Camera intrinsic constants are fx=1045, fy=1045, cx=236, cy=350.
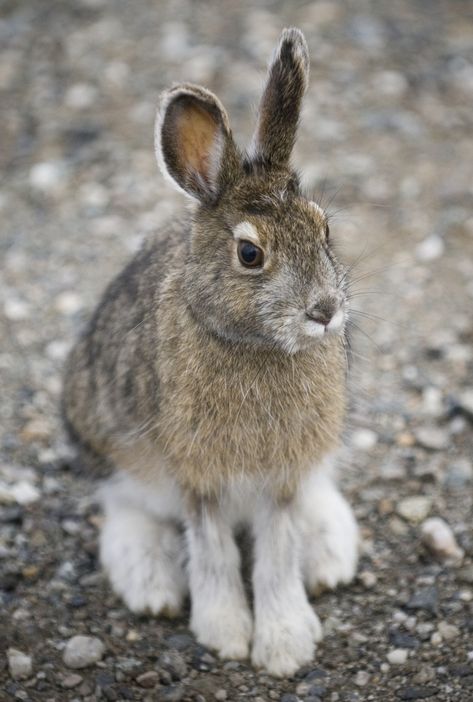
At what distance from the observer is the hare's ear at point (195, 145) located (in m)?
3.86

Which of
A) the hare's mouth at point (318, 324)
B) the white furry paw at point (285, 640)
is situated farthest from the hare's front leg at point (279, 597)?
the hare's mouth at point (318, 324)

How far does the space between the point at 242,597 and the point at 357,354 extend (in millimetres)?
1306

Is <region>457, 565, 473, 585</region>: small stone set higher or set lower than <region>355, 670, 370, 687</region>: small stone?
higher

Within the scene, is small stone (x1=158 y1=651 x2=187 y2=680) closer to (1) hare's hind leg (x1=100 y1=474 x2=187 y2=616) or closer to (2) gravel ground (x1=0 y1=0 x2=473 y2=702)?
(2) gravel ground (x1=0 y1=0 x2=473 y2=702)

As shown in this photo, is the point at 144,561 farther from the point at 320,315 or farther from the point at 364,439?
the point at 320,315

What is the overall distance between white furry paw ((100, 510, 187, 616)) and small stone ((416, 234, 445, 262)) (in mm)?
2797

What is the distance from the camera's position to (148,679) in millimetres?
4207

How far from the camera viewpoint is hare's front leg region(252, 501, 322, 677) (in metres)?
4.39

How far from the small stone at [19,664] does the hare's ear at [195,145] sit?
2001mm

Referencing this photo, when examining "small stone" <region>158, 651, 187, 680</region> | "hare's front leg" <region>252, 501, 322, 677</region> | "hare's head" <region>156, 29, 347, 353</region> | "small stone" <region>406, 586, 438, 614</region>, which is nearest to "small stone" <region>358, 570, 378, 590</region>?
"small stone" <region>406, 586, 438, 614</region>

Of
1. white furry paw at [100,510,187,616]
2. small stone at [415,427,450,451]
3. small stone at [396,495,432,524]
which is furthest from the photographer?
small stone at [415,427,450,451]

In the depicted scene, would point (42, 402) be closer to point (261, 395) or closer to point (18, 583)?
point (18, 583)

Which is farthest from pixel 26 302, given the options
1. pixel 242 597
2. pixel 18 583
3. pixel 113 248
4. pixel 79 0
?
pixel 79 0

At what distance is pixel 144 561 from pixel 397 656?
123 centimetres
